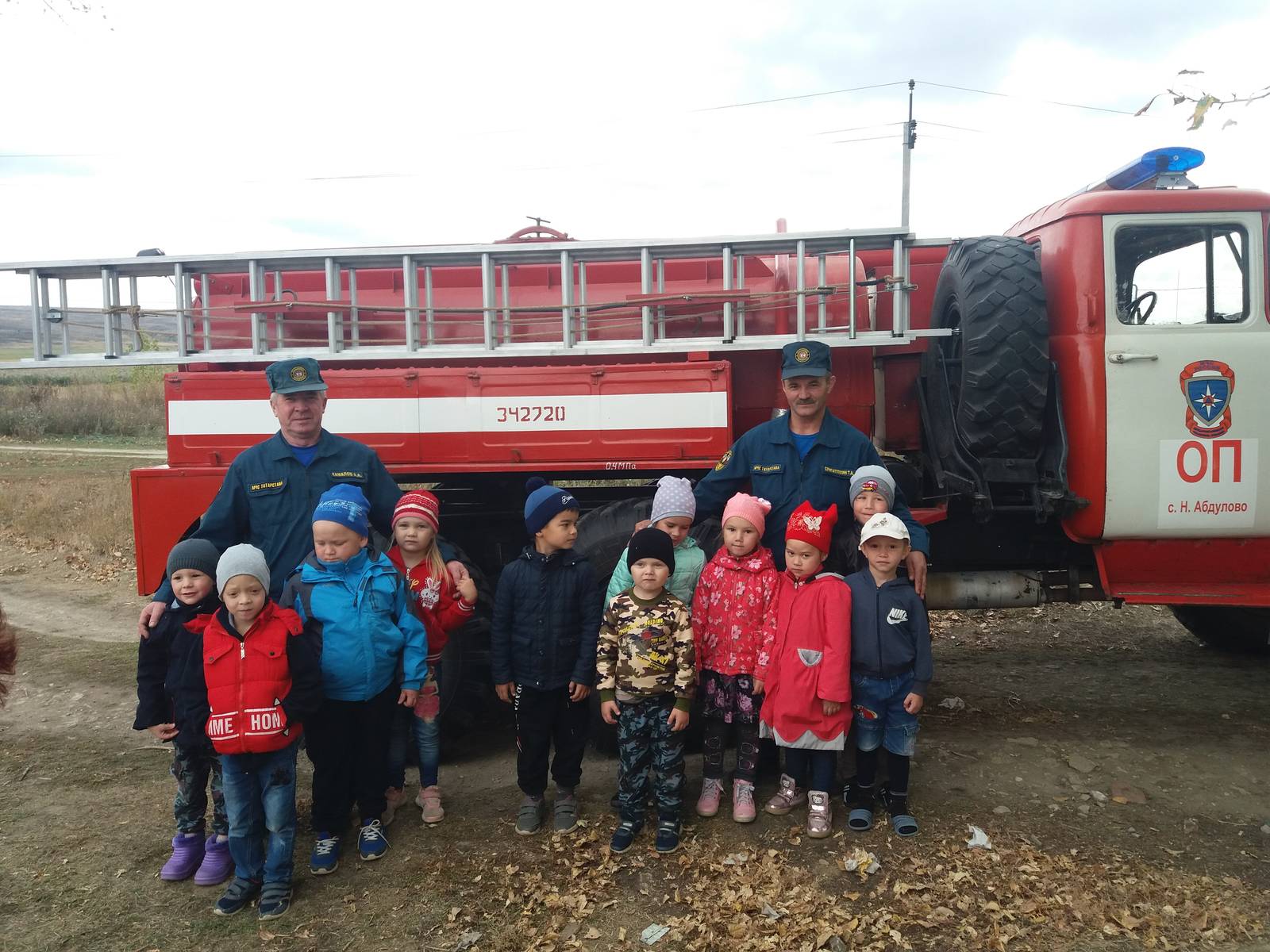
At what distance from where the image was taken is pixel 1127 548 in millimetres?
4121

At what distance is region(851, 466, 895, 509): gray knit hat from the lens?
347cm

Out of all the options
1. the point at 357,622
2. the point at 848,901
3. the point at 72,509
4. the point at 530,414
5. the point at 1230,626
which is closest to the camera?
the point at 848,901

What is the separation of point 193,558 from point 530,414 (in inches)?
61.4

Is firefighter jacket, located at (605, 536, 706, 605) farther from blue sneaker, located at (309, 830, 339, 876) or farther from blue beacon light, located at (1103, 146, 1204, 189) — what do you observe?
blue beacon light, located at (1103, 146, 1204, 189)

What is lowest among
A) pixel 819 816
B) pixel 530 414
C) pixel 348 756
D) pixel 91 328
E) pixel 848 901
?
pixel 848 901

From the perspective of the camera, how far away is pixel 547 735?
3525mm

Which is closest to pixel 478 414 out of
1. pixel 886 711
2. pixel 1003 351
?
pixel 886 711

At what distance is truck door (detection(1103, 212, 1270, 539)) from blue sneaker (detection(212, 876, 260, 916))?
3839 millimetres

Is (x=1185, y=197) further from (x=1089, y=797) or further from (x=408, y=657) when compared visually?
(x=408, y=657)

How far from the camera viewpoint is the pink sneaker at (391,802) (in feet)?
11.7

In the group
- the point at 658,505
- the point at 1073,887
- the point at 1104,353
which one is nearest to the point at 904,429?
the point at 1104,353

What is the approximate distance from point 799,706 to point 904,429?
1.94 metres

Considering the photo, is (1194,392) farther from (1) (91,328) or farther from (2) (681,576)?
(1) (91,328)

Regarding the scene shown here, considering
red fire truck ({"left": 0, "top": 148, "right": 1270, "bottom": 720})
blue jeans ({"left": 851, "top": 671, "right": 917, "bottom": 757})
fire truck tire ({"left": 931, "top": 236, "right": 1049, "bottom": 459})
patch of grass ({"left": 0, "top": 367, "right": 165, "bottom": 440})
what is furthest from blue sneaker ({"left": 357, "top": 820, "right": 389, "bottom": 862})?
patch of grass ({"left": 0, "top": 367, "right": 165, "bottom": 440})
